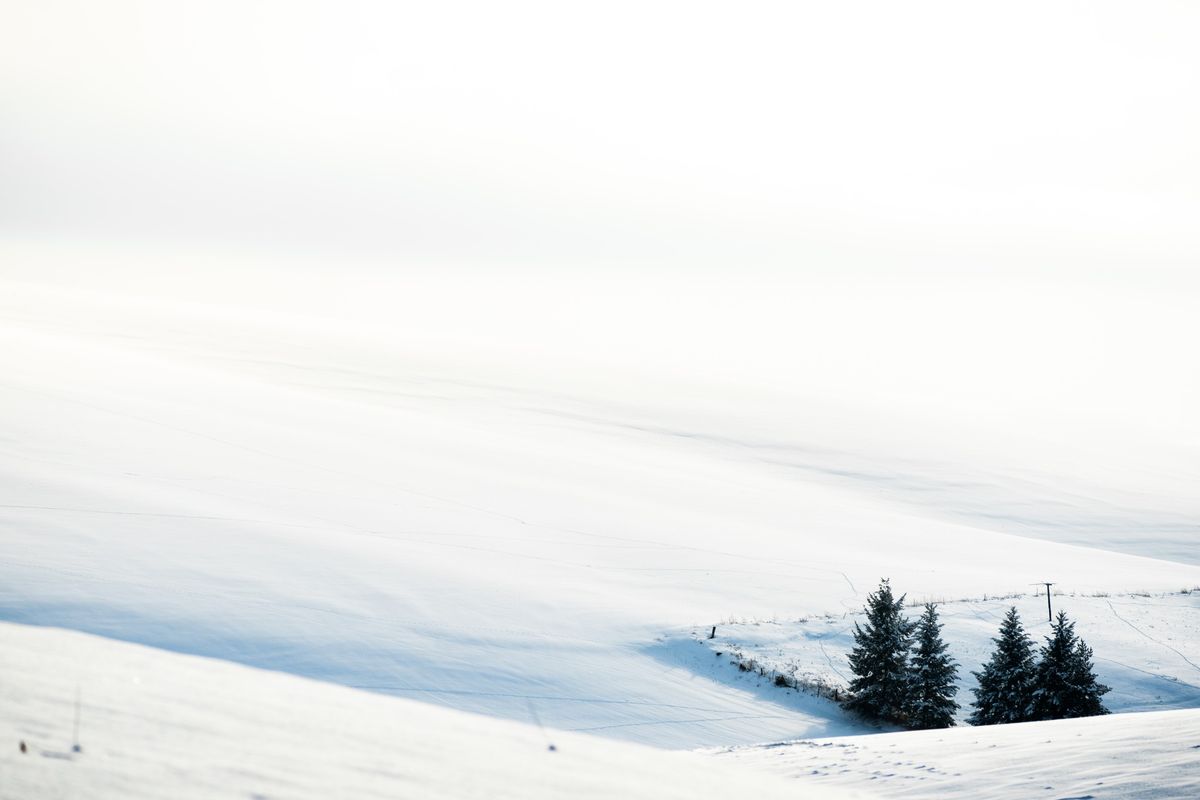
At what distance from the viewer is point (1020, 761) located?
34.4ft

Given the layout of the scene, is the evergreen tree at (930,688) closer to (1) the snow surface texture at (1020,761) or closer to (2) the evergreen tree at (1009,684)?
(2) the evergreen tree at (1009,684)

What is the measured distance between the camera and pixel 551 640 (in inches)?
891

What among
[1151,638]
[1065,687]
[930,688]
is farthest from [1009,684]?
[1151,638]

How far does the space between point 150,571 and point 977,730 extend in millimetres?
19843

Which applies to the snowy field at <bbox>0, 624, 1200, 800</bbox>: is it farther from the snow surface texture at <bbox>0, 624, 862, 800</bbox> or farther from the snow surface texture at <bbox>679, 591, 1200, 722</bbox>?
the snow surface texture at <bbox>679, 591, 1200, 722</bbox>

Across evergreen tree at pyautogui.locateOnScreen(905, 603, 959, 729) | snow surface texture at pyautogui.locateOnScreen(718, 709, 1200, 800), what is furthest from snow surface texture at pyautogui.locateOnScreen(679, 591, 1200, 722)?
snow surface texture at pyautogui.locateOnScreen(718, 709, 1200, 800)

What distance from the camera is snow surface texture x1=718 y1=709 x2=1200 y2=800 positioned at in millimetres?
8969

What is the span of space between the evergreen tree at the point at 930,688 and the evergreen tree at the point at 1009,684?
0.72 meters

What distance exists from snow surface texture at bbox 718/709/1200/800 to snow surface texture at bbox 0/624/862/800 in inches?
62.6

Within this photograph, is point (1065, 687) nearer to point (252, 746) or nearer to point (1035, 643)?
point (1035, 643)

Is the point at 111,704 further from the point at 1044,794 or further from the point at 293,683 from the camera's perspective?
the point at 1044,794

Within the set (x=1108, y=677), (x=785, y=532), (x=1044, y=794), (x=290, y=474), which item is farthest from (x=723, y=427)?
(x=1044, y=794)

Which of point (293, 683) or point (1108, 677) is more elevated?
point (293, 683)

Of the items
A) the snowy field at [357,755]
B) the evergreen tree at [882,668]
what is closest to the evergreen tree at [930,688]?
the evergreen tree at [882,668]
